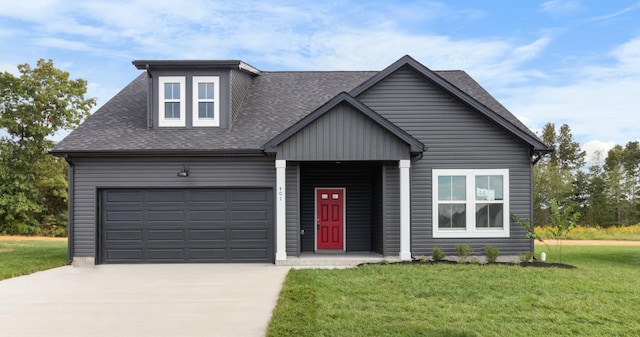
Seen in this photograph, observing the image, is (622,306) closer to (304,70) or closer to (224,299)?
(224,299)

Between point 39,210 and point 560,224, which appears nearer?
point 560,224

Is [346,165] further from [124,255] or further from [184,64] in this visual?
[124,255]

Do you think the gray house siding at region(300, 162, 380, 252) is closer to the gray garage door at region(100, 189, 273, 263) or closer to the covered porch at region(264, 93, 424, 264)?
the covered porch at region(264, 93, 424, 264)

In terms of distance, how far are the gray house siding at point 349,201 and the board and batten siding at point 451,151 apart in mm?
2094

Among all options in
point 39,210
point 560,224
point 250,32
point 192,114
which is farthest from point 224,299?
point 39,210

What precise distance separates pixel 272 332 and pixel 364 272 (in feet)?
19.1

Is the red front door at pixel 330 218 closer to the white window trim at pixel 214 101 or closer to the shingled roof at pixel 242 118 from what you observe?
the shingled roof at pixel 242 118

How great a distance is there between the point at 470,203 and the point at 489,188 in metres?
0.69

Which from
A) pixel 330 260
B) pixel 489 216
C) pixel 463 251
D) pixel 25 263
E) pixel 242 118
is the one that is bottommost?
pixel 25 263

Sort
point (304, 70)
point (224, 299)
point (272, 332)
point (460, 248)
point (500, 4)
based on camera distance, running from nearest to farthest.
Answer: point (272, 332)
point (224, 299)
point (460, 248)
point (500, 4)
point (304, 70)

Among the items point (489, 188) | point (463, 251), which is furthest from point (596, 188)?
point (463, 251)

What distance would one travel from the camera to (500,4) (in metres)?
16.4

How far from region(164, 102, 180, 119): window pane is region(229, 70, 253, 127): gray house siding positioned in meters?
1.58

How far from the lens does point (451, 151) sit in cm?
1603
